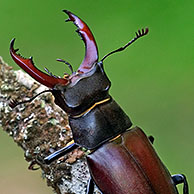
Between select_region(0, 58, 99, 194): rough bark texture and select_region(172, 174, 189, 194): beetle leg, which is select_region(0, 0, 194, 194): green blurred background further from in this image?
select_region(0, 58, 99, 194): rough bark texture

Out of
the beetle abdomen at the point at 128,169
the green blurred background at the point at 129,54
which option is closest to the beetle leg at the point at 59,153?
the beetle abdomen at the point at 128,169

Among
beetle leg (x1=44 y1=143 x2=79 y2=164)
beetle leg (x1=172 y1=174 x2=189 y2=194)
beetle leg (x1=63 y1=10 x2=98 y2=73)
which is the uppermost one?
beetle leg (x1=63 y1=10 x2=98 y2=73)

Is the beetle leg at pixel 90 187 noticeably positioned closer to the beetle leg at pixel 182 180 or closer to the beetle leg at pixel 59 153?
the beetle leg at pixel 59 153

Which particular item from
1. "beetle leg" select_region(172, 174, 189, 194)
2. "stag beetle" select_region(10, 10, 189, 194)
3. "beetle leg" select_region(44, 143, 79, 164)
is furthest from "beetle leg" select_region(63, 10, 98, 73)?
"beetle leg" select_region(172, 174, 189, 194)

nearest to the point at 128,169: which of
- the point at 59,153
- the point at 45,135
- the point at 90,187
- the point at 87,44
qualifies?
the point at 90,187

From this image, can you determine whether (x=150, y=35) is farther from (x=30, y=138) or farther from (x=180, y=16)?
(x=30, y=138)
